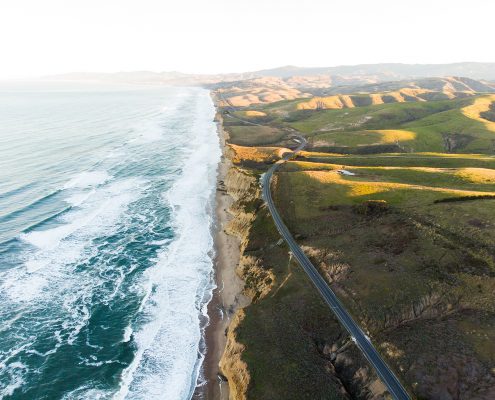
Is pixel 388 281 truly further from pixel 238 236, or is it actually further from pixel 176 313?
pixel 238 236

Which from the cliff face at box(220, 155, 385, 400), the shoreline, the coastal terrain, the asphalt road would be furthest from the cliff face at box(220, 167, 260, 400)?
the asphalt road

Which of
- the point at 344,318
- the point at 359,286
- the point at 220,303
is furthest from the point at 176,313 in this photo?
the point at 359,286

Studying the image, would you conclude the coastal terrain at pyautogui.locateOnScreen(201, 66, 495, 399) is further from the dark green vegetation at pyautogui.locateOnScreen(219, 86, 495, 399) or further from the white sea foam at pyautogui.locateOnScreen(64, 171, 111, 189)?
the white sea foam at pyautogui.locateOnScreen(64, 171, 111, 189)

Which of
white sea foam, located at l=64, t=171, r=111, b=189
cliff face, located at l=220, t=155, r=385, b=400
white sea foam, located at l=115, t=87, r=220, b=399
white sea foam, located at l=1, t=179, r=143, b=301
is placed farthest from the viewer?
white sea foam, located at l=64, t=171, r=111, b=189

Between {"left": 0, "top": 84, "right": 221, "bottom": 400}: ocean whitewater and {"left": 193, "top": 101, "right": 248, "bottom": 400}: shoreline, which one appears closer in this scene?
{"left": 193, "top": 101, "right": 248, "bottom": 400}: shoreline

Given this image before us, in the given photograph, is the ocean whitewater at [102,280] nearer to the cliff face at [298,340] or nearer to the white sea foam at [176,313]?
the white sea foam at [176,313]

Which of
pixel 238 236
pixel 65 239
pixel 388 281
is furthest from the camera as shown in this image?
pixel 238 236

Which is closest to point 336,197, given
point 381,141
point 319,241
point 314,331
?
point 319,241
